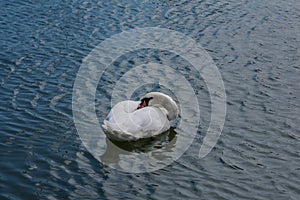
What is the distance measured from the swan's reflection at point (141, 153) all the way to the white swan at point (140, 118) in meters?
0.19

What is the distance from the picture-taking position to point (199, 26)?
27766mm

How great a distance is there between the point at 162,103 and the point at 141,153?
2401 millimetres

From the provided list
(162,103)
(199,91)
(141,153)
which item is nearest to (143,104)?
(162,103)

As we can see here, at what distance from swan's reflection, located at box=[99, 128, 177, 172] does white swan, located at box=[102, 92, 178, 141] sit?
0.19 meters

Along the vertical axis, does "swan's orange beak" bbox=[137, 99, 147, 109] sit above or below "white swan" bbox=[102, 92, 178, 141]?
above

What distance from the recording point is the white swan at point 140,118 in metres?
15.9

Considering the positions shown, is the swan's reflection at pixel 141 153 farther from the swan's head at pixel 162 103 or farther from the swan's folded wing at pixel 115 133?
the swan's head at pixel 162 103

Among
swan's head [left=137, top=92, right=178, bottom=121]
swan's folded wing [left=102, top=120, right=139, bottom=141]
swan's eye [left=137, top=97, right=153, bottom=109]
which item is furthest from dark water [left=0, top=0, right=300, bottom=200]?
swan's eye [left=137, top=97, right=153, bottom=109]

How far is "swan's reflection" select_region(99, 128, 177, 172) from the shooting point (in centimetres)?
1476

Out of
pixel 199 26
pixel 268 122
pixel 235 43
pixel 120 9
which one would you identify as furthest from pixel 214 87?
pixel 120 9

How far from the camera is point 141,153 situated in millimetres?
15609

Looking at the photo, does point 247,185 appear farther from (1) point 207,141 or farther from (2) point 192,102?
(2) point 192,102

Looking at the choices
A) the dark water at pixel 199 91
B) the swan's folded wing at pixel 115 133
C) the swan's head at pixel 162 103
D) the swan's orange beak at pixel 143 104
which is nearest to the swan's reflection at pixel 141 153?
the swan's folded wing at pixel 115 133

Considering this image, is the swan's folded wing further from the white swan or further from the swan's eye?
the swan's eye
